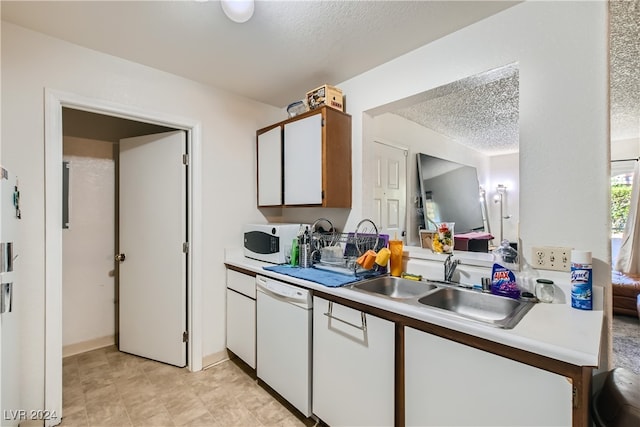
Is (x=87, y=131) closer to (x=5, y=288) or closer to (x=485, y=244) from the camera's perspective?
(x=5, y=288)

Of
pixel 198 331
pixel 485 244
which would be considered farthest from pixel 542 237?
pixel 198 331

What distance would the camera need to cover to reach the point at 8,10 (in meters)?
1.51

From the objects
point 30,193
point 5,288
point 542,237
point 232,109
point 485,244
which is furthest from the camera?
point 232,109

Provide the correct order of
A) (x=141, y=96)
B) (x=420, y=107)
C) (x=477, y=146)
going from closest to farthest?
(x=141, y=96) < (x=420, y=107) < (x=477, y=146)

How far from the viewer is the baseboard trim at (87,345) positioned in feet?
8.28

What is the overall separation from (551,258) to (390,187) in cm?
186

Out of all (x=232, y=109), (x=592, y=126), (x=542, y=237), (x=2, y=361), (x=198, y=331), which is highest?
(x=232, y=109)

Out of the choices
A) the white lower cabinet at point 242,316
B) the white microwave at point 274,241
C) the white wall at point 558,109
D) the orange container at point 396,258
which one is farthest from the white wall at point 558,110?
the white lower cabinet at point 242,316

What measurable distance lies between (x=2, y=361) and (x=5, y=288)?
323 millimetres

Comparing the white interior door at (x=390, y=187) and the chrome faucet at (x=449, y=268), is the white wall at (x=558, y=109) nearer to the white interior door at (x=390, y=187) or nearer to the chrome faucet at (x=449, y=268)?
the chrome faucet at (x=449, y=268)

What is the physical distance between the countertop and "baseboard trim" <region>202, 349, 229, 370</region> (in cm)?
162

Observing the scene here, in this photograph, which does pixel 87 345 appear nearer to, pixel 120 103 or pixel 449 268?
pixel 120 103

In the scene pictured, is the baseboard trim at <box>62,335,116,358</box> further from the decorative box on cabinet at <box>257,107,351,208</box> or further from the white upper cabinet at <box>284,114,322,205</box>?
the white upper cabinet at <box>284,114,322,205</box>

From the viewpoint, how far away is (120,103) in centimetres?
198
